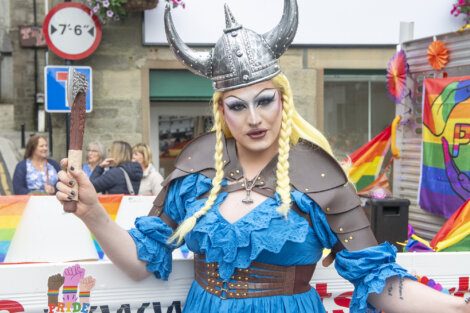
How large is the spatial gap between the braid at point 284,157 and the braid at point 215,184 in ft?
0.72

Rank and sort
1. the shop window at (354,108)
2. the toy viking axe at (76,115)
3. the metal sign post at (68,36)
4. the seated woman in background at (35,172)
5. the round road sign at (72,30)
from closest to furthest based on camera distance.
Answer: the toy viking axe at (76,115)
the seated woman in background at (35,172)
the metal sign post at (68,36)
the round road sign at (72,30)
the shop window at (354,108)

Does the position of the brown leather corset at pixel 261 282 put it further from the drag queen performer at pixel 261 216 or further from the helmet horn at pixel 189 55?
the helmet horn at pixel 189 55

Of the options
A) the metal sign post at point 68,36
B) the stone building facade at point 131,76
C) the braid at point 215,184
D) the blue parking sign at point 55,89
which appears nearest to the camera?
the braid at point 215,184

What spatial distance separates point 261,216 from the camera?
2.22m

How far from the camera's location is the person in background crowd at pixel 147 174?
668 cm

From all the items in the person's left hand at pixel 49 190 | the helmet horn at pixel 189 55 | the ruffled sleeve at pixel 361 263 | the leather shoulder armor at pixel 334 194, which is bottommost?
the person's left hand at pixel 49 190

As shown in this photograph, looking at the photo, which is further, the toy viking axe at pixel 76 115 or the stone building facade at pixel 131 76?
the stone building facade at pixel 131 76

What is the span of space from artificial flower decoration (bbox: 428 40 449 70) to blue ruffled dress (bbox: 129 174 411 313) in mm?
3978

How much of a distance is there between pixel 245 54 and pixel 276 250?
674mm

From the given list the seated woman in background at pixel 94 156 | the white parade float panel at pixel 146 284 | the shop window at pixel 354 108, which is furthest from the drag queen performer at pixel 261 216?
the shop window at pixel 354 108

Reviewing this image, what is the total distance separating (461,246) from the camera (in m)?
4.43

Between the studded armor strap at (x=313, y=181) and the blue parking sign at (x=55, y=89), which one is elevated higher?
the blue parking sign at (x=55, y=89)

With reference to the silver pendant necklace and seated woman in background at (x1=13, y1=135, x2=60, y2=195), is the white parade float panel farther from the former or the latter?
seated woman in background at (x1=13, y1=135, x2=60, y2=195)

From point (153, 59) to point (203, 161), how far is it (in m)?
6.62
